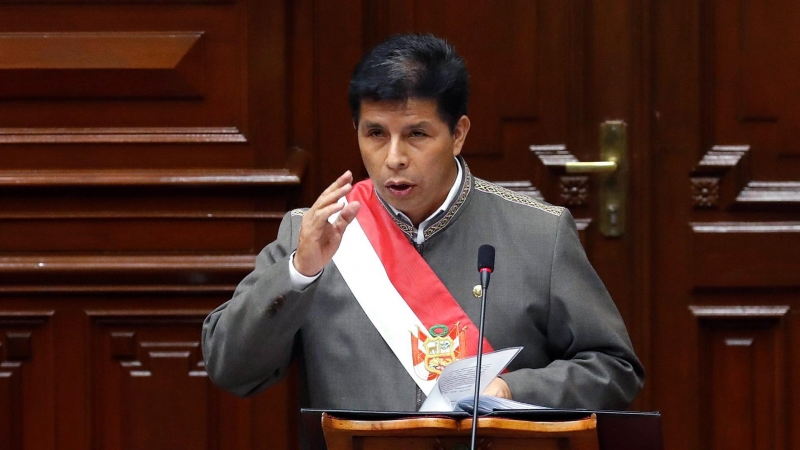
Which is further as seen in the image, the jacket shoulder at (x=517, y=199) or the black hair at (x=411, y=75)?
the jacket shoulder at (x=517, y=199)

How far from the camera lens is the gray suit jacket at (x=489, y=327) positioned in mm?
2164

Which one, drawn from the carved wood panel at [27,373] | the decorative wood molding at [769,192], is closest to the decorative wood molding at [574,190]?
the decorative wood molding at [769,192]

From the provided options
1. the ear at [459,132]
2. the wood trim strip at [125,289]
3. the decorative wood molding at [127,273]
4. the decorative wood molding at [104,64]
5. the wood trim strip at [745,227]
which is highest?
the decorative wood molding at [104,64]

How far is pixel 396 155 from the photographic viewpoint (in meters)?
2.19

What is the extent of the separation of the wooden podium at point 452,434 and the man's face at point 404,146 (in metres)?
0.59

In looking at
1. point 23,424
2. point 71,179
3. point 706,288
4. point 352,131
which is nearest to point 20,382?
point 23,424

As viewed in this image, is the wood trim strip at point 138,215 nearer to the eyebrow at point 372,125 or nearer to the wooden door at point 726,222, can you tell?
the eyebrow at point 372,125

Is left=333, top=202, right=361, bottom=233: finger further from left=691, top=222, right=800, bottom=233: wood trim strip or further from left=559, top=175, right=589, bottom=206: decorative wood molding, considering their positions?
left=691, top=222, right=800, bottom=233: wood trim strip

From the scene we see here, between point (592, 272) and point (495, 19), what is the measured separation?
1121 millimetres

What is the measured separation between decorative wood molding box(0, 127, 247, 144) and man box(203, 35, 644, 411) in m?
0.81

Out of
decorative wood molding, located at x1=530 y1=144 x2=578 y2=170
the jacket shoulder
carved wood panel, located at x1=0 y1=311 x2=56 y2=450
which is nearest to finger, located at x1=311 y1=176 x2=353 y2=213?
the jacket shoulder

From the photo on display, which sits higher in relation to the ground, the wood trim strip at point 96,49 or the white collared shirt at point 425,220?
the wood trim strip at point 96,49

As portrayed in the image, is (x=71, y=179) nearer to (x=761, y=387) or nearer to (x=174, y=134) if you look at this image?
(x=174, y=134)

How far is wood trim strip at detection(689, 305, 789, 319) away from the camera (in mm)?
3186
